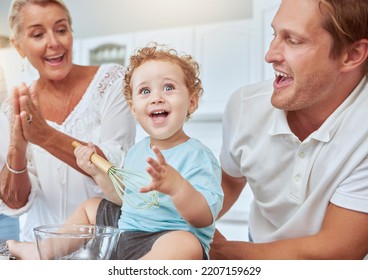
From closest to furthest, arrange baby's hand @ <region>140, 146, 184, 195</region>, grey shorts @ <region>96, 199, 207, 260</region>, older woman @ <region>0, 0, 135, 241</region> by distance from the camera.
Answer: baby's hand @ <region>140, 146, 184, 195</region> → grey shorts @ <region>96, 199, 207, 260</region> → older woman @ <region>0, 0, 135, 241</region>

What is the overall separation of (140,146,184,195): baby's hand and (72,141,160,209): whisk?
10 cm

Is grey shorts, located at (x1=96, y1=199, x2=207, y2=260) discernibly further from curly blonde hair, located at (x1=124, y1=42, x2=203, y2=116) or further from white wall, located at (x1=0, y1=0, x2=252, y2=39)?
white wall, located at (x1=0, y1=0, x2=252, y2=39)

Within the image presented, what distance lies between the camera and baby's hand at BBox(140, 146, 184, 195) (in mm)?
664

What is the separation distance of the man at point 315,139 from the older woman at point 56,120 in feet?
0.80

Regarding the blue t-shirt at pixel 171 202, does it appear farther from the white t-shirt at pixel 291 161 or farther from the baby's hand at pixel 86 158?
the white t-shirt at pixel 291 161

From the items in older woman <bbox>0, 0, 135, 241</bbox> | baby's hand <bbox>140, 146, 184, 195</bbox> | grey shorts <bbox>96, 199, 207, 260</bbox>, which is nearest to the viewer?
baby's hand <bbox>140, 146, 184, 195</bbox>

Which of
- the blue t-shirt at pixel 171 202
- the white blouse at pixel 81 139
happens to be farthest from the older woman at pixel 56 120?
the blue t-shirt at pixel 171 202

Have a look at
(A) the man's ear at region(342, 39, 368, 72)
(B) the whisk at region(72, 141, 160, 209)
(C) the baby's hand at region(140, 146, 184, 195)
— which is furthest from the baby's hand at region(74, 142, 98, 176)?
(A) the man's ear at region(342, 39, 368, 72)

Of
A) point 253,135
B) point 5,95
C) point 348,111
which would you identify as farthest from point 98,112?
point 348,111

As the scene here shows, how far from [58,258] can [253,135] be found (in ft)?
1.33

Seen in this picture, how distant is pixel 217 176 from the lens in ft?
2.57

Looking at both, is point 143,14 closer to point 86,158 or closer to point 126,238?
point 86,158

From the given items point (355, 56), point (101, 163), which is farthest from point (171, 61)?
point (355, 56)

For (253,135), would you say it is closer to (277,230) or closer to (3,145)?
(277,230)
